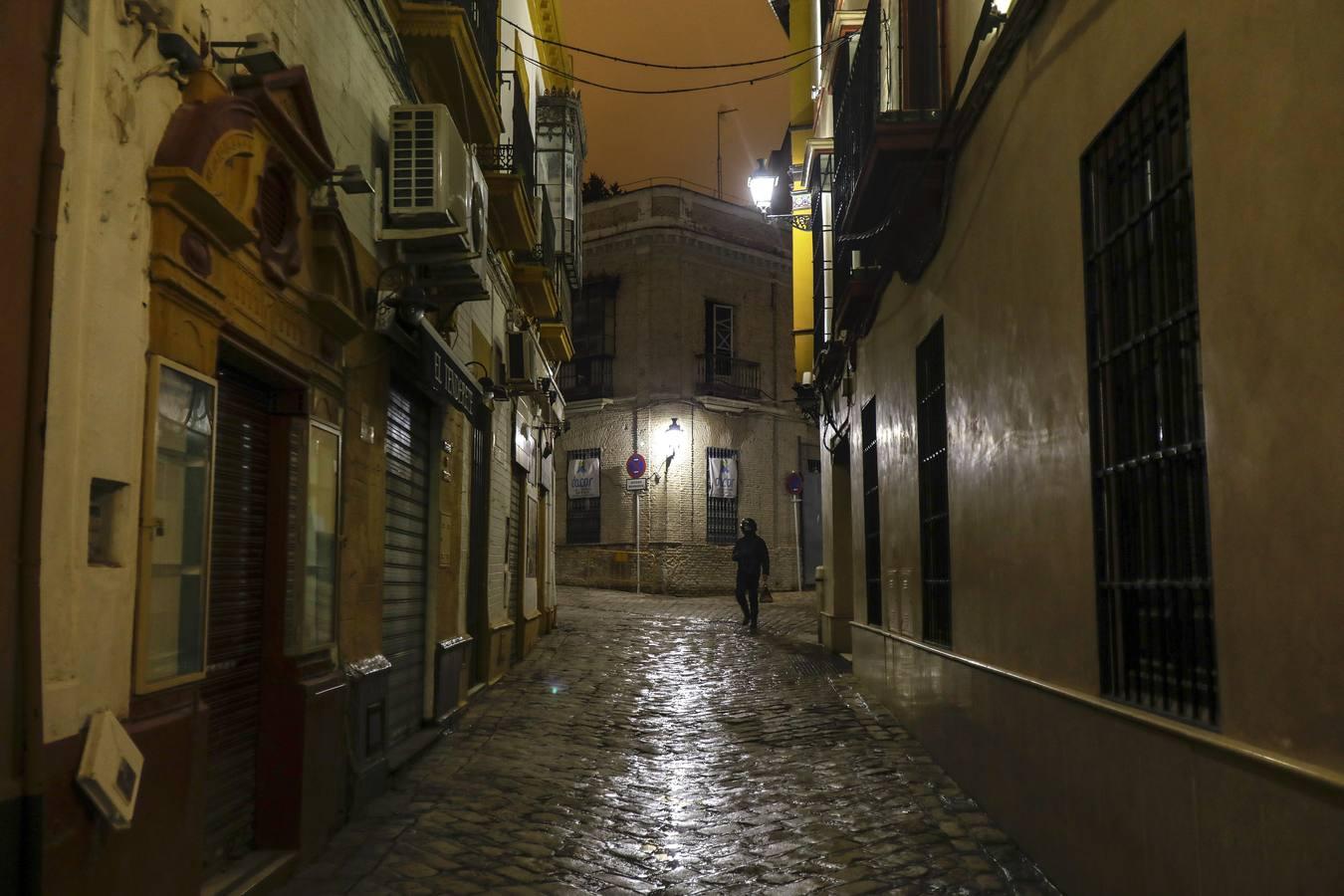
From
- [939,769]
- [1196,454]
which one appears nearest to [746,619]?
[939,769]

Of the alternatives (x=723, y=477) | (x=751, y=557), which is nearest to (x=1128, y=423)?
(x=751, y=557)

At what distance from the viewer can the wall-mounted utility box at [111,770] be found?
3.36m

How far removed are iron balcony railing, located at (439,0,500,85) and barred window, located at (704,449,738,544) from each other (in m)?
18.0

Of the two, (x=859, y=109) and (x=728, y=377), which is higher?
(x=728, y=377)

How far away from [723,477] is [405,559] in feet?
66.4

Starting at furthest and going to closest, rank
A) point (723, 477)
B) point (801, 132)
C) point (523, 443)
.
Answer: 1. point (723, 477)
2. point (801, 132)
3. point (523, 443)

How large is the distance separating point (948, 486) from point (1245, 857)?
4.31 m

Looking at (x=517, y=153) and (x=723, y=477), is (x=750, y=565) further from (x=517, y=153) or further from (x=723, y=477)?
(x=723, y=477)

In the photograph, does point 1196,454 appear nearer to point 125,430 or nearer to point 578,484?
point 125,430

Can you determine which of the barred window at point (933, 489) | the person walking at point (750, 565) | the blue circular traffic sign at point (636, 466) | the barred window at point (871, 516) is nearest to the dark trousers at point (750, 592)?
the person walking at point (750, 565)

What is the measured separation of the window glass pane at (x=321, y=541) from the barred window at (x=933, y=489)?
409 cm

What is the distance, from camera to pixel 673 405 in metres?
27.9

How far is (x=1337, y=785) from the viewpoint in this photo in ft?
9.17

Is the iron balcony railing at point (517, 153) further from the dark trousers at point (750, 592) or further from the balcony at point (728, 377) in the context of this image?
the balcony at point (728, 377)
